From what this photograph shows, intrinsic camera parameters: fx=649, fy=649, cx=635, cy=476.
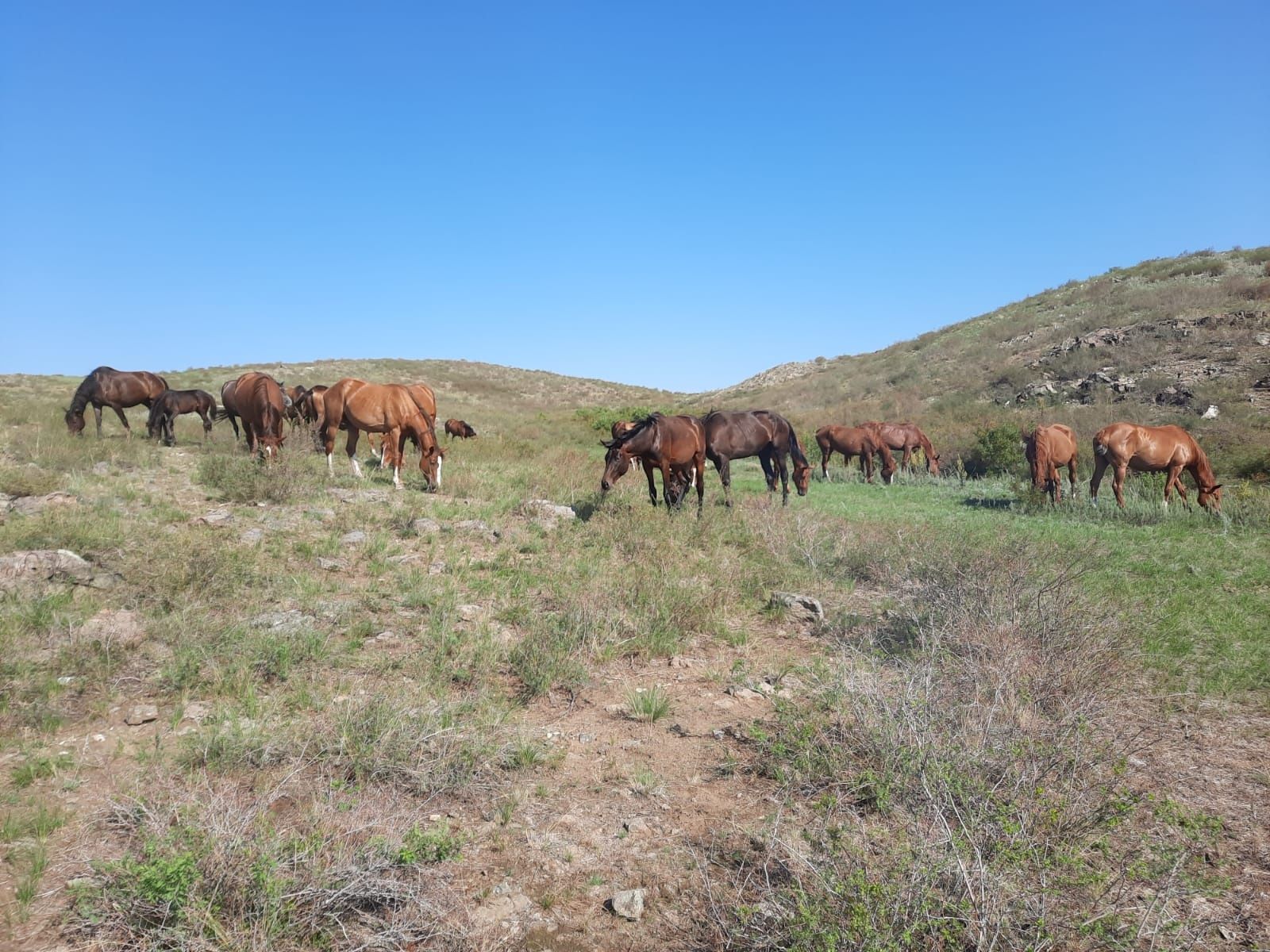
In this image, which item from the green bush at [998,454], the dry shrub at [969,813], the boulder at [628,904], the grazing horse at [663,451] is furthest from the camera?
the green bush at [998,454]

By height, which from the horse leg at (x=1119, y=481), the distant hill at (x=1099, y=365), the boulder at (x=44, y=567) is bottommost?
the boulder at (x=44, y=567)

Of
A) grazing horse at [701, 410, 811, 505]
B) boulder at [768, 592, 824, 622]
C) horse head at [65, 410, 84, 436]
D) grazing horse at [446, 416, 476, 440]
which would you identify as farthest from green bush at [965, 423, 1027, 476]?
horse head at [65, 410, 84, 436]

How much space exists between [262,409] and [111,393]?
6.23 m

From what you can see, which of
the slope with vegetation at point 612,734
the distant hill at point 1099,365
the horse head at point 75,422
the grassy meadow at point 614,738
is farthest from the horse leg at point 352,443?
the distant hill at point 1099,365

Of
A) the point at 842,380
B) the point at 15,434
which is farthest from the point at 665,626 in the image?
the point at 842,380

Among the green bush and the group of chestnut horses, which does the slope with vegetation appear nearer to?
the group of chestnut horses

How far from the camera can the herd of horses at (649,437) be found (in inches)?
447

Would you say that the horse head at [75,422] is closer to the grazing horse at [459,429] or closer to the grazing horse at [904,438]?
the grazing horse at [459,429]

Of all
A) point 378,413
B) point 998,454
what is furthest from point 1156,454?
point 378,413

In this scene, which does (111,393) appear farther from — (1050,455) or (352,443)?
(1050,455)

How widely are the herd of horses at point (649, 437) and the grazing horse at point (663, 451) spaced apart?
20 mm

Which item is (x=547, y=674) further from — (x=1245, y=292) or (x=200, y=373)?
(x=200, y=373)

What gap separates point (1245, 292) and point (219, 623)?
38.3m

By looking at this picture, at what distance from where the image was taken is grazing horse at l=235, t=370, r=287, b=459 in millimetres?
12672
